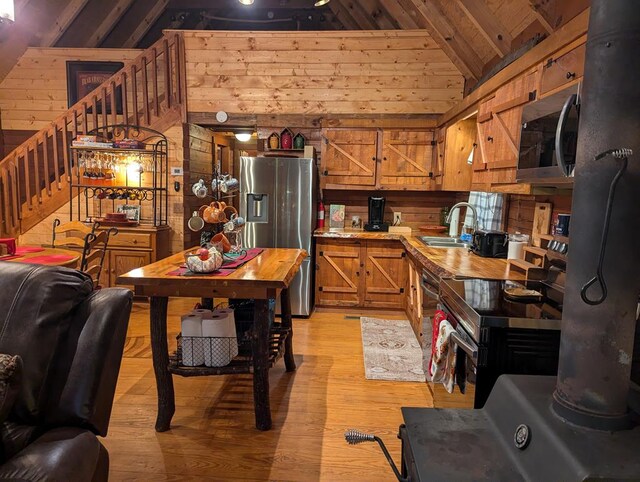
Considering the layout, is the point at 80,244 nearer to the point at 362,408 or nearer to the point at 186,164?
the point at 186,164

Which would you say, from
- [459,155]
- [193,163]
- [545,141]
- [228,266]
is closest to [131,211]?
[193,163]

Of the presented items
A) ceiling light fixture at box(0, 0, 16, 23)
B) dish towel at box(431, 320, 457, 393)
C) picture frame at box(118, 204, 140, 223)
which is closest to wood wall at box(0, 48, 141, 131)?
picture frame at box(118, 204, 140, 223)

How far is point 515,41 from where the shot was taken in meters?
3.18

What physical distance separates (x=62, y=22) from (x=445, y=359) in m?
6.54

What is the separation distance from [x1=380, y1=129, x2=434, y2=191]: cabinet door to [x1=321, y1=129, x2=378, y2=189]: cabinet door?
0.14m

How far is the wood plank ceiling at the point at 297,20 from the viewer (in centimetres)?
310

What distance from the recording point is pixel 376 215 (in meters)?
4.89

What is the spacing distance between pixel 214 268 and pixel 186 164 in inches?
129

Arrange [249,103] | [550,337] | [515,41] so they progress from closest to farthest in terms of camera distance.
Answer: [550,337] → [515,41] → [249,103]

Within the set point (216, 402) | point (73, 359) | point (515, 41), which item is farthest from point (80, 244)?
point (515, 41)

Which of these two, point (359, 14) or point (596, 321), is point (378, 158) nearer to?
point (359, 14)

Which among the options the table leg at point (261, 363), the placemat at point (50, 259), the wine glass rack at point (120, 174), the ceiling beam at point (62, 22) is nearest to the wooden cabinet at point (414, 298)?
the table leg at point (261, 363)

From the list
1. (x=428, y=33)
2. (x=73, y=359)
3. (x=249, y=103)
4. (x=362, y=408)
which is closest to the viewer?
(x=73, y=359)

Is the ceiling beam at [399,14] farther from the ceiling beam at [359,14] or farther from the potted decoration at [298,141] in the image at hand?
the potted decoration at [298,141]
